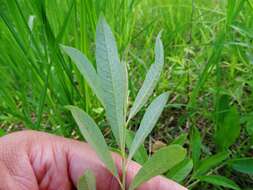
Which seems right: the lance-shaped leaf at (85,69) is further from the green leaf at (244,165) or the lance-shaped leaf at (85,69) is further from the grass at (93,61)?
the green leaf at (244,165)

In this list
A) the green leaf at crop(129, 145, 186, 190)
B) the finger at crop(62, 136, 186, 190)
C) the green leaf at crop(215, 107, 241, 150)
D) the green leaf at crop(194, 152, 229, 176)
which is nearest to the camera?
the green leaf at crop(129, 145, 186, 190)

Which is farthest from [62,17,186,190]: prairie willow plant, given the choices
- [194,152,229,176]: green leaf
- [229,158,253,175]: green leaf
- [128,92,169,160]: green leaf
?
[229,158,253,175]: green leaf

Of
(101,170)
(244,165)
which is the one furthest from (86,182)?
(244,165)

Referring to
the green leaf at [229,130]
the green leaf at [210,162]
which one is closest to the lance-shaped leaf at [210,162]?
the green leaf at [210,162]

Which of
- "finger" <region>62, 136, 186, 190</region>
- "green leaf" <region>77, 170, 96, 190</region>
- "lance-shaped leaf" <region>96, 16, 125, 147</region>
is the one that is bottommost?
"finger" <region>62, 136, 186, 190</region>

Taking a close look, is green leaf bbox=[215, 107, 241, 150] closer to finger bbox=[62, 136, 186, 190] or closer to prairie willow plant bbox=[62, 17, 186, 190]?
finger bbox=[62, 136, 186, 190]

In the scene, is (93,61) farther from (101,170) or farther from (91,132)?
(91,132)
